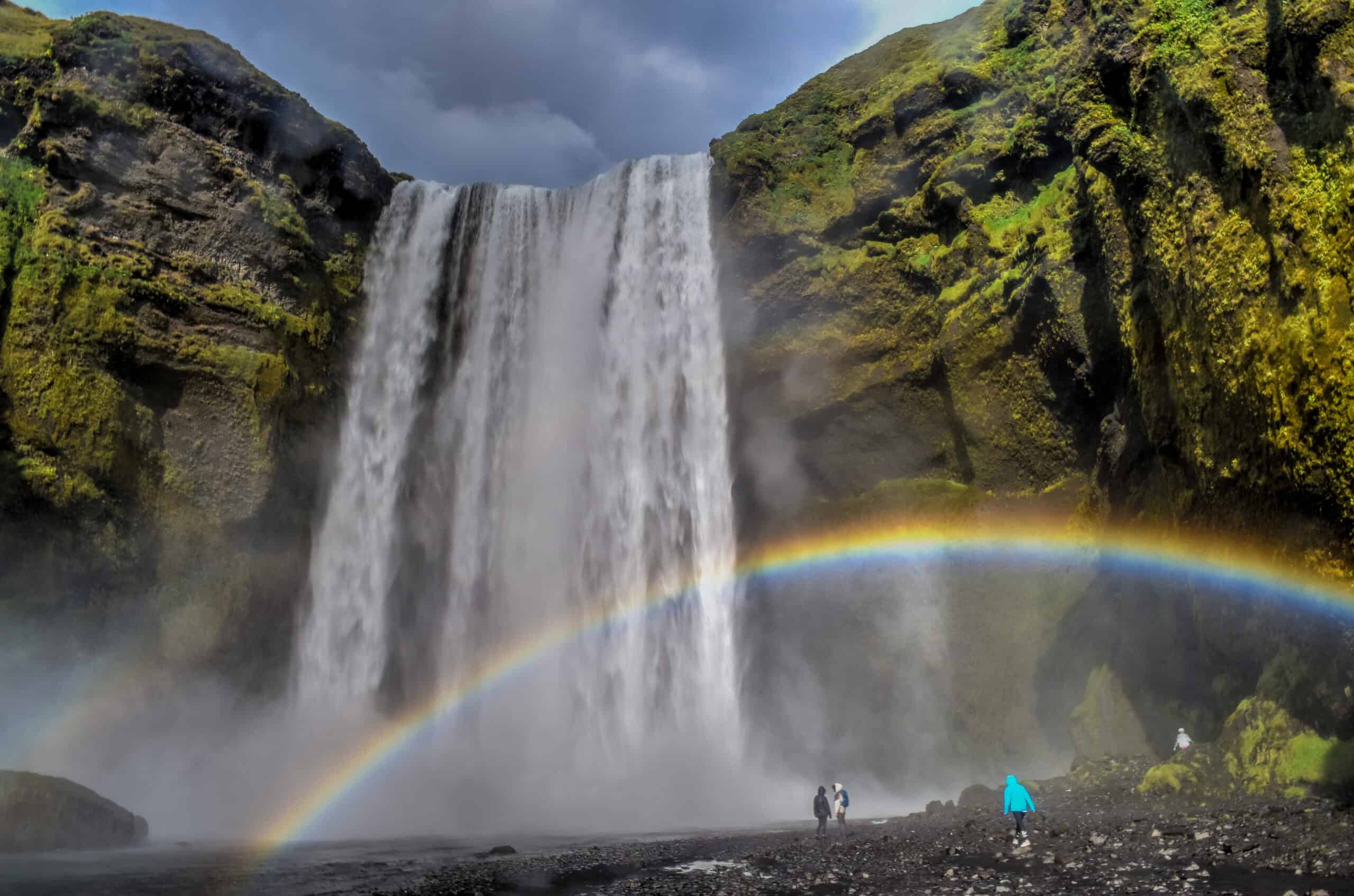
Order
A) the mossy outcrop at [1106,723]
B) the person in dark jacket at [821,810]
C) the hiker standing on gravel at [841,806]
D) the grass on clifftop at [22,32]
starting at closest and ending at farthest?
the person in dark jacket at [821,810] < the hiker standing on gravel at [841,806] < the mossy outcrop at [1106,723] < the grass on clifftop at [22,32]

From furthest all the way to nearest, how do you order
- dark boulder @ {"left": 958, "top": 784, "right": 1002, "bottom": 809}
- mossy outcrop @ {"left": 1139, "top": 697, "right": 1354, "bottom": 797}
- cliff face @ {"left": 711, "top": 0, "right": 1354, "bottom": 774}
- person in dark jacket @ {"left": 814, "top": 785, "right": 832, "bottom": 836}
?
1. dark boulder @ {"left": 958, "top": 784, "right": 1002, "bottom": 809}
2. person in dark jacket @ {"left": 814, "top": 785, "right": 832, "bottom": 836}
3. cliff face @ {"left": 711, "top": 0, "right": 1354, "bottom": 774}
4. mossy outcrop @ {"left": 1139, "top": 697, "right": 1354, "bottom": 797}

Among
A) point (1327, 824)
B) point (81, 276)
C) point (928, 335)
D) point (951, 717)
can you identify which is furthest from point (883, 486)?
point (81, 276)

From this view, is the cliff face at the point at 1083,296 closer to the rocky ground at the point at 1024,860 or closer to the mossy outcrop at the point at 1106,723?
the mossy outcrop at the point at 1106,723

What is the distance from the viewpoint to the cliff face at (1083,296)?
1380 centimetres

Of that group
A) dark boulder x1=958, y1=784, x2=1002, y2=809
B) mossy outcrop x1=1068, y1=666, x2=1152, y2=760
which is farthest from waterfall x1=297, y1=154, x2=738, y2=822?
mossy outcrop x1=1068, y1=666, x2=1152, y2=760

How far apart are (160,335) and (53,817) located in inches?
628

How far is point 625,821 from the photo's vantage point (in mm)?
22391

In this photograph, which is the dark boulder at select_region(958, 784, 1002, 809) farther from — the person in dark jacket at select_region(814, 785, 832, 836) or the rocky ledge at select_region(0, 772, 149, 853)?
the rocky ledge at select_region(0, 772, 149, 853)

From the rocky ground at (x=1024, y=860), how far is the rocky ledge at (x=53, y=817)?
838 centimetres

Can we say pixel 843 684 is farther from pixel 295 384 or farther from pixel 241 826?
pixel 295 384

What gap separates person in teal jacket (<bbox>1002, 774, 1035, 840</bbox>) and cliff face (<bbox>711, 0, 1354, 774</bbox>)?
463 centimetres

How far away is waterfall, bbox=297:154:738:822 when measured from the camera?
28453 millimetres

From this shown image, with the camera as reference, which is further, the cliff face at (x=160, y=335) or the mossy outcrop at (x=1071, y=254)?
the cliff face at (x=160, y=335)

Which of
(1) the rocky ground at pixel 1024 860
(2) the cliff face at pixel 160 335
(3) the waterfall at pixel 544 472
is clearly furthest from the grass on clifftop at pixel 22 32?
(1) the rocky ground at pixel 1024 860
